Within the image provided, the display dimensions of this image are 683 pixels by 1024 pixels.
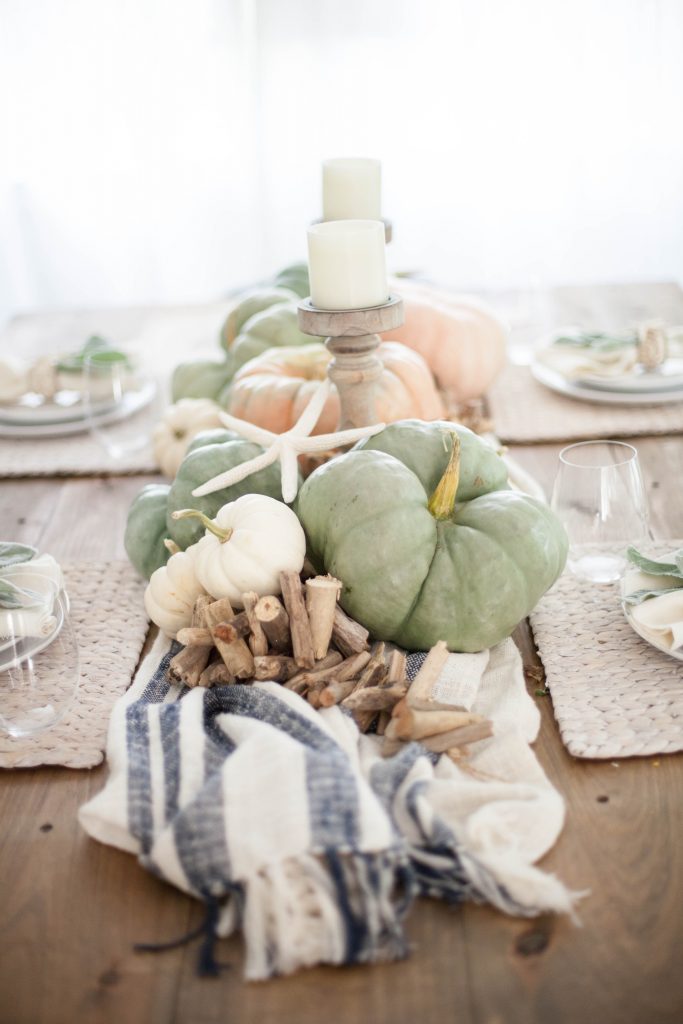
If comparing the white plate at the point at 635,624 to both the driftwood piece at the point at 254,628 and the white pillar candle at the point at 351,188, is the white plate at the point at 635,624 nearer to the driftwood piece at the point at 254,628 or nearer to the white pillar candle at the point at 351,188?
the driftwood piece at the point at 254,628

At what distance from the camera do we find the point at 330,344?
1342 millimetres

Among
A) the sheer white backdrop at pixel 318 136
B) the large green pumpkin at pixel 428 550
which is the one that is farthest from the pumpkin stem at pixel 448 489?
the sheer white backdrop at pixel 318 136

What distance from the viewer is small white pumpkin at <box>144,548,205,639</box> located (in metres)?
1.22

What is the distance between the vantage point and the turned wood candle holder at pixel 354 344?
4.21 feet

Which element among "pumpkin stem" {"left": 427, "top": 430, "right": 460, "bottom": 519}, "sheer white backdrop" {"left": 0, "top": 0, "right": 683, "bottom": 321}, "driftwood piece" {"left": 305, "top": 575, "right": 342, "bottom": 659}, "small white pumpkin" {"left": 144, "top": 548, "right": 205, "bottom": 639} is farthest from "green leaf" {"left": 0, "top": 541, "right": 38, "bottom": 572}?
"sheer white backdrop" {"left": 0, "top": 0, "right": 683, "bottom": 321}

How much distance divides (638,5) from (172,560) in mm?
3398

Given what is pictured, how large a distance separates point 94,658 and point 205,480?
27cm

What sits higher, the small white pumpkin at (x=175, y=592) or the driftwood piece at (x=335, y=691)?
the small white pumpkin at (x=175, y=592)

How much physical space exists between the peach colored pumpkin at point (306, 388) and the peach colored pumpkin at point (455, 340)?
0.11 meters

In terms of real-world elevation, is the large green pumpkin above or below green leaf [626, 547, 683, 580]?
above

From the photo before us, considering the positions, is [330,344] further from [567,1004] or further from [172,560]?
[567,1004]

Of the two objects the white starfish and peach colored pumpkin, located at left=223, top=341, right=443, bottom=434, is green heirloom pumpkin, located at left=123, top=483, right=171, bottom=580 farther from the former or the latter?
peach colored pumpkin, located at left=223, top=341, right=443, bottom=434

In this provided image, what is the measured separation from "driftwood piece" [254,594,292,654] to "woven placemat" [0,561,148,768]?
207 mm

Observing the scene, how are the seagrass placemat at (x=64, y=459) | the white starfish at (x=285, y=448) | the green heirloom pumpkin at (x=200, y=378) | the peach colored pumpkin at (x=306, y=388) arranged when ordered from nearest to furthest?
the white starfish at (x=285, y=448)
the peach colored pumpkin at (x=306, y=388)
the seagrass placemat at (x=64, y=459)
the green heirloom pumpkin at (x=200, y=378)
